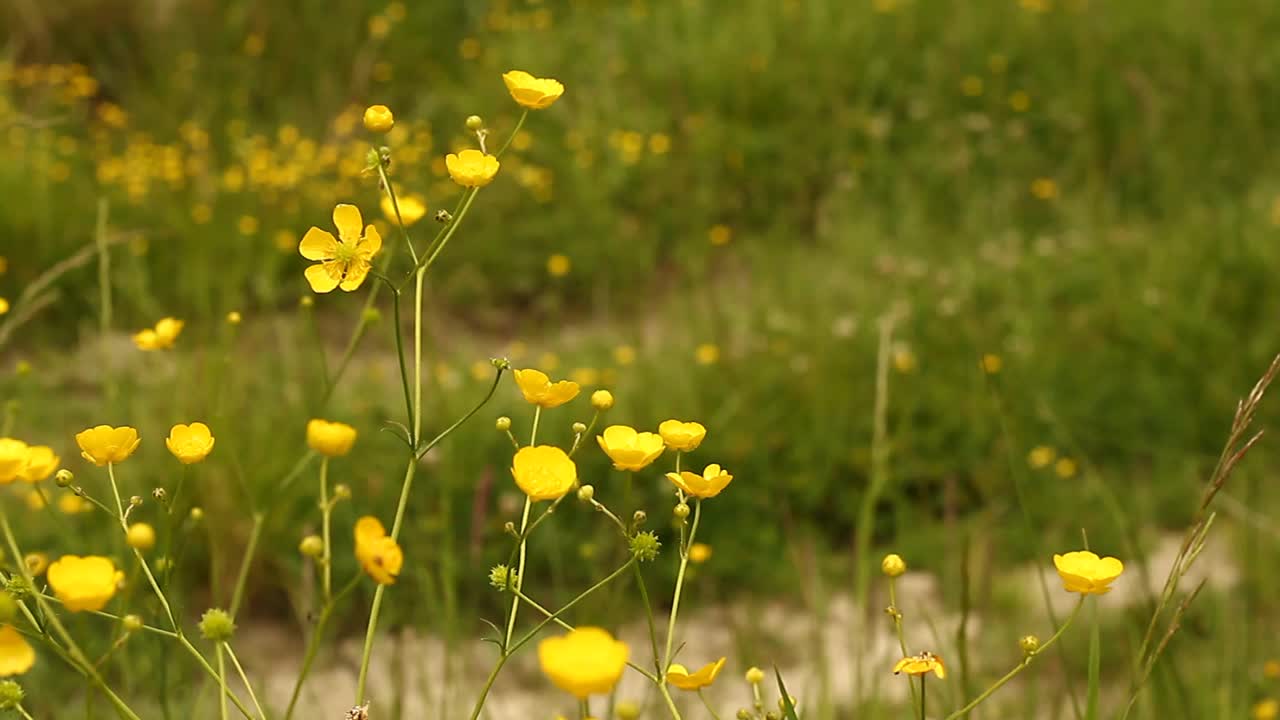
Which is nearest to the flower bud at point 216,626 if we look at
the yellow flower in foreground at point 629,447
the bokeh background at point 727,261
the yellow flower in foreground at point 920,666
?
the yellow flower in foreground at point 629,447

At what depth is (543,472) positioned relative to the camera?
731 mm

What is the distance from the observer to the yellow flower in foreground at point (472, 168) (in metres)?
0.79

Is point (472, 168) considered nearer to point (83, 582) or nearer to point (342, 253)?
point (342, 253)

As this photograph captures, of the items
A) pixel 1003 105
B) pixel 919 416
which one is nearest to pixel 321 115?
pixel 1003 105

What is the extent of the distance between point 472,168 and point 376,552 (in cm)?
30

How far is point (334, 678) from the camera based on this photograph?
214cm

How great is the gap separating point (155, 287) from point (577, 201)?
1329 mm

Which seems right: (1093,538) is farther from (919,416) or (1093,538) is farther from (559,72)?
(559,72)

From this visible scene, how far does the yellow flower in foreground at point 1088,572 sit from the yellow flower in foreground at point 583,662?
1.12 ft

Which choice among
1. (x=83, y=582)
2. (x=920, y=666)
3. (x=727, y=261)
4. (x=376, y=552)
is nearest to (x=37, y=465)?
(x=83, y=582)

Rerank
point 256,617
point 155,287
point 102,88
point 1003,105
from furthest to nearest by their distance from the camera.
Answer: point 102,88 < point 1003,105 < point 155,287 < point 256,617

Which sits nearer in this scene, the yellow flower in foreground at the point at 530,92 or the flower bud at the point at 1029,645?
the flower bud at the point at 1029,645

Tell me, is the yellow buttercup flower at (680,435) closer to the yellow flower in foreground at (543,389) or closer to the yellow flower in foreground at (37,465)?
the yellow flower in foreground at (543,389)

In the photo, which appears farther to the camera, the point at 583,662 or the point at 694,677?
the point at 694,677
